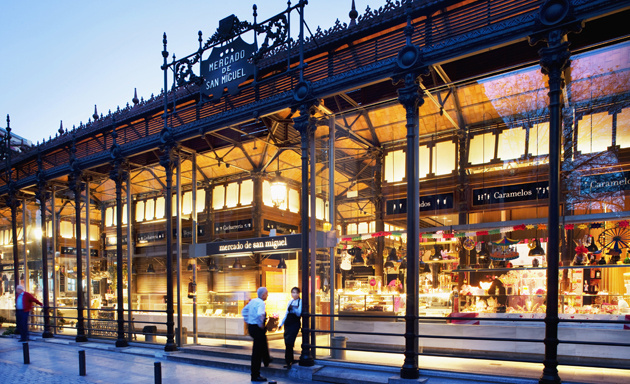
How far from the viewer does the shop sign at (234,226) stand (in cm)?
1618

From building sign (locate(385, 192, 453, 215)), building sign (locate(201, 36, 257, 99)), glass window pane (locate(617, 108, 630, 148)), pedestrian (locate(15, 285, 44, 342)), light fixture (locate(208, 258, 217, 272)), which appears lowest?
pedestrian (locate(15, 285, 44, 342))

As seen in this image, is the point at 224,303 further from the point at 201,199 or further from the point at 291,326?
the point at 201,199

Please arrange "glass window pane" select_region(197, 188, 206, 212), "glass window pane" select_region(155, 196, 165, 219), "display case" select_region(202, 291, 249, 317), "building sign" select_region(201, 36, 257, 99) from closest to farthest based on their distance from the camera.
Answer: "building sign" select_region(201, 36, 257, 99) < "display case" select_region(202, 291, 249, 317) < "glass window pane" select_region(197, 188, 206, 212) < "glass window pane" select_region(155, 196, 165, 219)

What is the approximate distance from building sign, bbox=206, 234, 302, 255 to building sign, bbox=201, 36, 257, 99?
4075 mm

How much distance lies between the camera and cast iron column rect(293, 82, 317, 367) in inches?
413

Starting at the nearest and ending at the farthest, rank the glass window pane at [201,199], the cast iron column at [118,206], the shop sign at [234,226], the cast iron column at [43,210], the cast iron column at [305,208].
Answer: the cast iron column at [305,208] → the cast iron column at [118,206] → the shop sign at [234,226] → the glass window pane at [201,199] → the cast iron column at [43,210]

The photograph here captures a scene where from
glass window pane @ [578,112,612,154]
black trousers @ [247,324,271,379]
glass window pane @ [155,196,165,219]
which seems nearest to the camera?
black trousers @ [247,324,271,379]

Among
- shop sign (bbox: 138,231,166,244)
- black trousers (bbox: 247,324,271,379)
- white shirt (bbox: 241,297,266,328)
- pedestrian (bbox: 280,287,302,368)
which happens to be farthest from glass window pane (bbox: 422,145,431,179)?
shop sign (bbox: 138,231,166,244)

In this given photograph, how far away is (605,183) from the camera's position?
10.1 m

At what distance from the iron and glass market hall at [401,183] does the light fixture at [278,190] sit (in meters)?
0.09

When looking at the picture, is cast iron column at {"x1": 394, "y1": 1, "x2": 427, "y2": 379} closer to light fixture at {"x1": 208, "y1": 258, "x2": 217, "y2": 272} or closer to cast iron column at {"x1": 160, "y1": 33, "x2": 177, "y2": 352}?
light fixture at {"x1": 208, "y1": 258, "x2": 217, "y2": 272}

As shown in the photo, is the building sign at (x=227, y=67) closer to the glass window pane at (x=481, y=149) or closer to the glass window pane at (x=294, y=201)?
the glass window pane at (x=294, y=201)

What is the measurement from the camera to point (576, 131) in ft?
33.9

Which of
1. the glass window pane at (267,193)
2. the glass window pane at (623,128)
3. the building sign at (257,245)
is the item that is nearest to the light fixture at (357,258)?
the building sign at (257,245)
